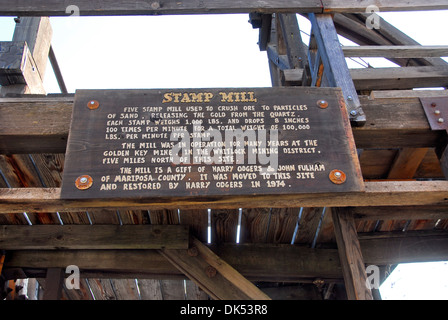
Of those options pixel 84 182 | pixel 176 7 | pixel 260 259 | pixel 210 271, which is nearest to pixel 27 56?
pixel 176 7

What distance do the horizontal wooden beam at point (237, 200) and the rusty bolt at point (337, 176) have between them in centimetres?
8

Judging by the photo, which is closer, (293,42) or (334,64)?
(334,64)

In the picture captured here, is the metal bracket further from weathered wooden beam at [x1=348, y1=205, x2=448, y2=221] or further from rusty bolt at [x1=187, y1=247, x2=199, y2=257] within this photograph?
rusty bolt at [x1=187, y1=247, x2=199, y2=257]

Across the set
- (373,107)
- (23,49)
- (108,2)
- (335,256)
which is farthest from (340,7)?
(23,49)

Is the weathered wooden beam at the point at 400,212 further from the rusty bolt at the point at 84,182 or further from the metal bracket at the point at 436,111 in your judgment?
the rusty bolt at the point at 84,182

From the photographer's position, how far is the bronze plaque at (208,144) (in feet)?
8.77

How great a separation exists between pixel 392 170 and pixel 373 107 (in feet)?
3.09

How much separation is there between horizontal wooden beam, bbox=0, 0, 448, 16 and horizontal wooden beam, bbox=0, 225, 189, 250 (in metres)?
1.98

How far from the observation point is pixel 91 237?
13.5 ft

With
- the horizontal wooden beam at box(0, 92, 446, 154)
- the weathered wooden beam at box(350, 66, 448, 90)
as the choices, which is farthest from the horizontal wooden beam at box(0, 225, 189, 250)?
the weathered wooden beam at box(350, 66, 448, 90)

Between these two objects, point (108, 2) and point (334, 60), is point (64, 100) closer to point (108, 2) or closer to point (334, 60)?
point (108, 2)

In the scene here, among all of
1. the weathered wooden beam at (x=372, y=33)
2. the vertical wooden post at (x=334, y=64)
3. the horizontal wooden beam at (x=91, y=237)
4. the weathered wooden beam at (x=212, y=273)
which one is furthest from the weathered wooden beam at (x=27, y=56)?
the weathered wooden beam at (x=372, y=33)

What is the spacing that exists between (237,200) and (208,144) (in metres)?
0.43

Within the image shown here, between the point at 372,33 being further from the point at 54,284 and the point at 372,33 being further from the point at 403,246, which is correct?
the point at 54,284
